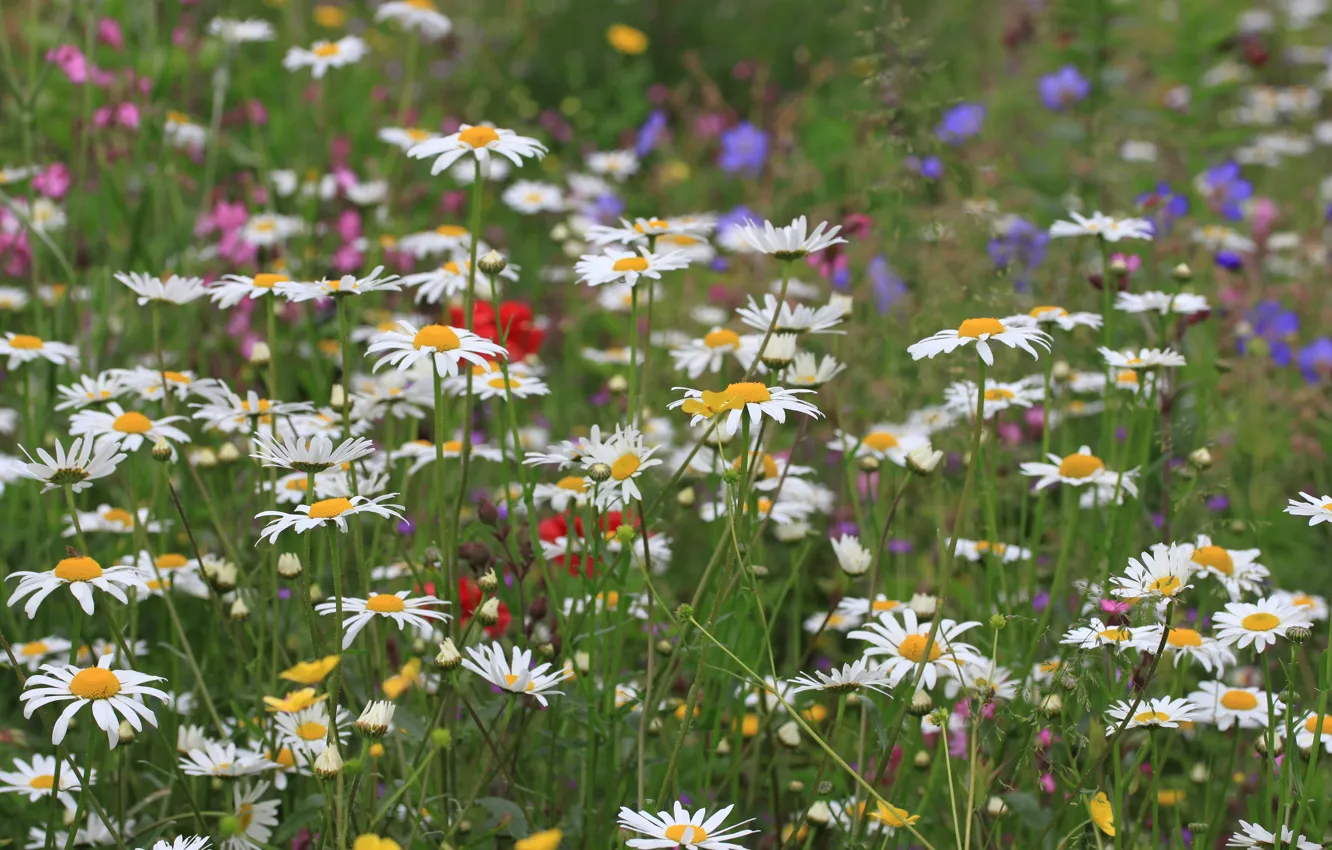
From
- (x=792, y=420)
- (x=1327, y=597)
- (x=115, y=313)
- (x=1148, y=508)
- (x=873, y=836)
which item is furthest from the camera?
(x=792, y=420)

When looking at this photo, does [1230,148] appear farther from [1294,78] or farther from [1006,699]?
[1006,699]

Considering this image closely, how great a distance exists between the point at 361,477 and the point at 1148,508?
137cm

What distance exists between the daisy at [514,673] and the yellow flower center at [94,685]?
387 millimetres

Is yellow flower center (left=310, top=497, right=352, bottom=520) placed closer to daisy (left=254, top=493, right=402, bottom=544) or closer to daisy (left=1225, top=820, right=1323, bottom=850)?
daisy (left=254, top=493, right=402, bottom=544)

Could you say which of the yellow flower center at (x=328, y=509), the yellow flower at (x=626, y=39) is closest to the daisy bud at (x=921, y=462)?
the yellow flower center at (x=328, y=509)

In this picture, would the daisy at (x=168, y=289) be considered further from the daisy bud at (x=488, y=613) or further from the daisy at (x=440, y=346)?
the daisy bud at (x=488, y=613)

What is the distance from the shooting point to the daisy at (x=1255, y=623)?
5.28 feet

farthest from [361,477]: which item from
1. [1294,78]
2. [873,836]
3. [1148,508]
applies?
[1294,78]

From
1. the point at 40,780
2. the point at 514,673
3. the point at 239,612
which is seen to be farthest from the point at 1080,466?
the point at 40,780

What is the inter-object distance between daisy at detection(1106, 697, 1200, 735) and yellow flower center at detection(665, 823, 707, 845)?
501 mm

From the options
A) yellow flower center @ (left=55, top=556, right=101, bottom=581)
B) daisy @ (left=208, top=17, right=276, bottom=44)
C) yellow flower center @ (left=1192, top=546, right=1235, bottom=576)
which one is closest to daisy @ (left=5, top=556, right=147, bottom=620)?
yellow flower center @ (left=55, top=556, right=101, bottom=581)

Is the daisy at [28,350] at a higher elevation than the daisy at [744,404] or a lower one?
lower

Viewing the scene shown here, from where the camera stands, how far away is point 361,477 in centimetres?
209

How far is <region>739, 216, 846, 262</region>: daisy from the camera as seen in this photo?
1698mm
